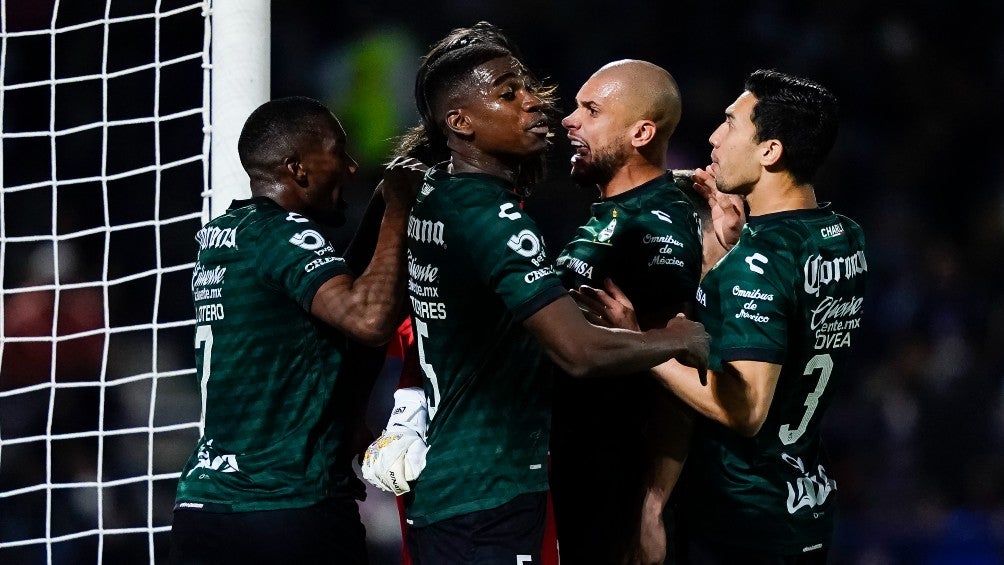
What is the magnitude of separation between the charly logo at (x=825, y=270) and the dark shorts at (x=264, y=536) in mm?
1403

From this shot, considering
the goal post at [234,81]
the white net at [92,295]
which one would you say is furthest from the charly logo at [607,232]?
the white net at [92,295]

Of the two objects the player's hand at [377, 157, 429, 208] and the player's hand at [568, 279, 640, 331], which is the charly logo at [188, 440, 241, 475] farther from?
the player's hand at [568, 279, 640, 331]

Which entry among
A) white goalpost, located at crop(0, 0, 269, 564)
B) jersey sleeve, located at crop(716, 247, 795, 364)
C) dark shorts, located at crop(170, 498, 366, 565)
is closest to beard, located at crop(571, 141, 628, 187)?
jersey sleeve, located at crop(716, 247, 795, 364)

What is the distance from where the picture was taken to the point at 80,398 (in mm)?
7324

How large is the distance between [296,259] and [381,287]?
267 mm

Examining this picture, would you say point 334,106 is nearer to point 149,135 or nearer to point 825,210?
point 149,135

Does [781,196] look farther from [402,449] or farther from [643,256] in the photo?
[402,449]

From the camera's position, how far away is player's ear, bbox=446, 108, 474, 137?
3.08m

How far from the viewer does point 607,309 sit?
2941 millimetres

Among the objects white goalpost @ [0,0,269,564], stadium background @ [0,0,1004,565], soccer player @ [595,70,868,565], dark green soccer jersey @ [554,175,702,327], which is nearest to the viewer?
soccer player @ [595,70,868,565]

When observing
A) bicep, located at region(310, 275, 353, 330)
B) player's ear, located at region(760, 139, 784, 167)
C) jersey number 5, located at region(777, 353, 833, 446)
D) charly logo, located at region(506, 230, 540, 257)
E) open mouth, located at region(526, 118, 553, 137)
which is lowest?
jersey number 5, located at region(777, 353, 833, 446)

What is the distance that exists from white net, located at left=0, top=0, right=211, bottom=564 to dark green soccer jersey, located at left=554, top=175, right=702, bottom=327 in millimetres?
3510

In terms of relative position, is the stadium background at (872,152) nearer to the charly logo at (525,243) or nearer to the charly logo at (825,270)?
the charly logo at (825,270)

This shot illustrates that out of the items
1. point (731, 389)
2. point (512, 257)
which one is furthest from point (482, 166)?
point (731, 389)
